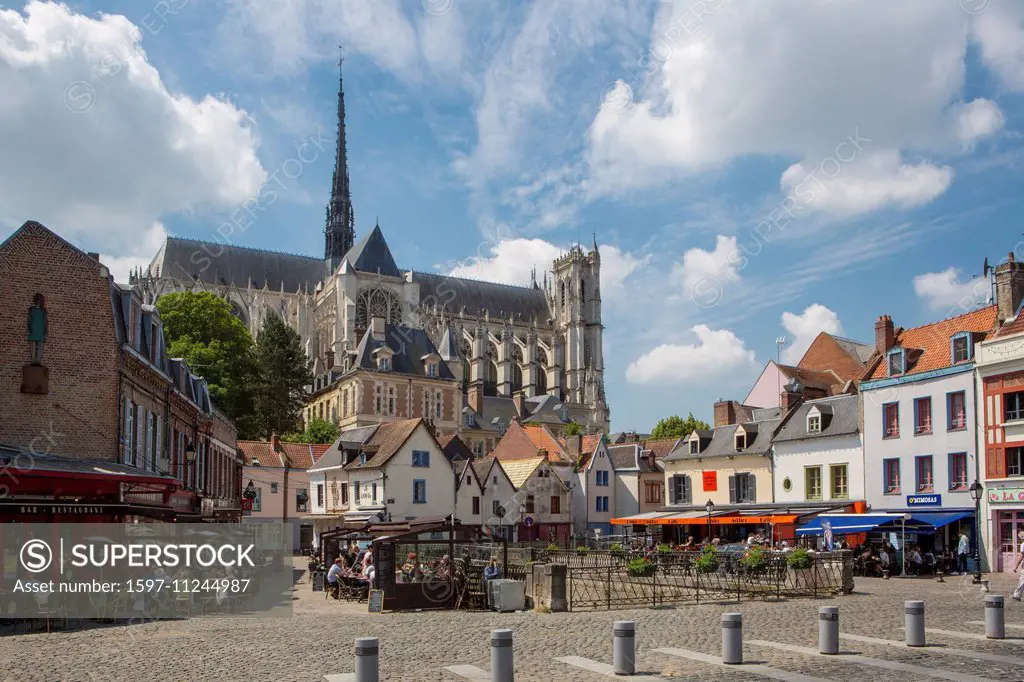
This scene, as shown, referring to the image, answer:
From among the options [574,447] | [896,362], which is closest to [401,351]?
[574,447]

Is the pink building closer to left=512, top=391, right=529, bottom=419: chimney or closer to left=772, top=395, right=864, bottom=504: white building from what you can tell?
left=772, top=395, right=864, bottom=504: white building

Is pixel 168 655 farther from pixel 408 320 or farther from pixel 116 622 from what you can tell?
pixel 408 320

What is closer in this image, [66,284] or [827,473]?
[66,284]

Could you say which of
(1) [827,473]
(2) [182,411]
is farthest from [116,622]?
(1) [827,473]

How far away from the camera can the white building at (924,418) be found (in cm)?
3538

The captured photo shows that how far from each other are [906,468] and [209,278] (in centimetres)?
9964

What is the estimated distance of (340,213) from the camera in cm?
14638

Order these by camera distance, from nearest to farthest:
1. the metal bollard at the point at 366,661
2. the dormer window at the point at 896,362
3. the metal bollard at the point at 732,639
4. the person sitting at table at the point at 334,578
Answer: the metal bollard at the point at 366,661, the metal bollard at the point at 732,639, the person sitting at table at the point at 334,578, the dormer window at the point at 896,362

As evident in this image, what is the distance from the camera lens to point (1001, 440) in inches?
1320

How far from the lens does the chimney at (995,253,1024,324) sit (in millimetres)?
35031

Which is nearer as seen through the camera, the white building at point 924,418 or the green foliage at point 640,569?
the green foliage at point 640,569

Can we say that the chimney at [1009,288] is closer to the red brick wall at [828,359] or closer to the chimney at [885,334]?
the chimney at [885,334]

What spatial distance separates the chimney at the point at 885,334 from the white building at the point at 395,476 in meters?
21.9

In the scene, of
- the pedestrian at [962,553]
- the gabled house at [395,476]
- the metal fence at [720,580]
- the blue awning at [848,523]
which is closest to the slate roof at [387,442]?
the gabled house at [395,476]
